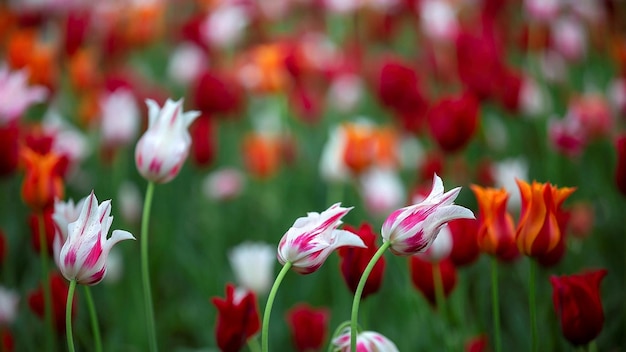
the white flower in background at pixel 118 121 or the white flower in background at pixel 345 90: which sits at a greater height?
the white flower in background at pixel 118 121

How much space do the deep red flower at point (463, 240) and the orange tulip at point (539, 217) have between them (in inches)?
6.8

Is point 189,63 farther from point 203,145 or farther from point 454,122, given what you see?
point 454,122

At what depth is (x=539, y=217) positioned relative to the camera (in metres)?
0.78

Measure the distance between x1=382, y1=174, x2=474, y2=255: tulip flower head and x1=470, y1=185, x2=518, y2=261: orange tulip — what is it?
0.57 ft

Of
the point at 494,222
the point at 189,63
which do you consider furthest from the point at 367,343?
the point at 189,63

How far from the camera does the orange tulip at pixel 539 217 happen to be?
2.54 ft

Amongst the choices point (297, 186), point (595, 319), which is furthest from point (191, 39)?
point (595, 319)

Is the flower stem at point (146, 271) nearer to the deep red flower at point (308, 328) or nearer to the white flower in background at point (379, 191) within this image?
the deep red flower at point (308, 328)

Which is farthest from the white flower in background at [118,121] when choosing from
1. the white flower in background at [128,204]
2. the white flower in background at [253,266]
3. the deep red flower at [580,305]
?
the deep red flower at [580,305]

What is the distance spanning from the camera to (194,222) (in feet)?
5.93

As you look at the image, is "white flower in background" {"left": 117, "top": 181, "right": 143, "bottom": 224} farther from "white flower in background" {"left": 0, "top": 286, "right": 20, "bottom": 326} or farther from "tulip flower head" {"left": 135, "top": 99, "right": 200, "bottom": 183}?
"tulip flower head" {"left": 135, "top": 99, "right": 200, "bottom": 183}

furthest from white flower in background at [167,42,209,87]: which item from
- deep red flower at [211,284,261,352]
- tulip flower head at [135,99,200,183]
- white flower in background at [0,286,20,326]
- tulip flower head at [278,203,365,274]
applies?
tulip flower head at [278,203,365,274]

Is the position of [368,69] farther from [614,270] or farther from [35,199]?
[35,199]

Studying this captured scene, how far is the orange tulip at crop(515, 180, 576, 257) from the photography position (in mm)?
773
